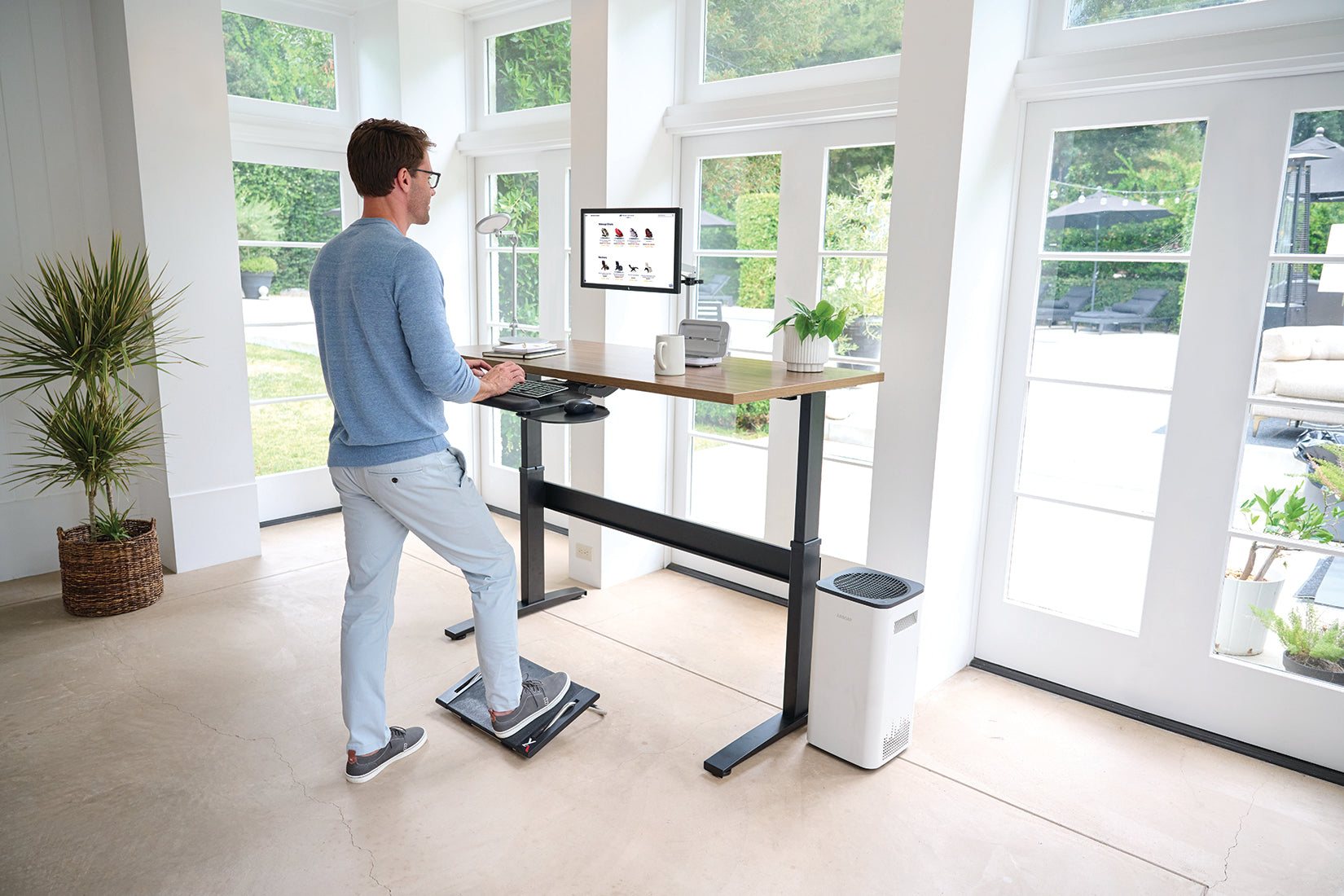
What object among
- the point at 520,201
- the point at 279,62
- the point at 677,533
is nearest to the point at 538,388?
the point at 677,533

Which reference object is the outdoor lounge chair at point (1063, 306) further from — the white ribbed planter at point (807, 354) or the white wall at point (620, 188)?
the white wall at point (620, 188)

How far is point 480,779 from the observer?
2506 mm

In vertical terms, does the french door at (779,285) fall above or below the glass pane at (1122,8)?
below

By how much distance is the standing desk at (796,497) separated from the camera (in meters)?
2.51

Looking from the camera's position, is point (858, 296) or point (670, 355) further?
point (858, 296)

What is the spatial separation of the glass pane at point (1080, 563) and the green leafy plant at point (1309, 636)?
0.37 m

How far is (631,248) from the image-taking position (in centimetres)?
329

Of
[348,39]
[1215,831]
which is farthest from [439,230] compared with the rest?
[1215,831]

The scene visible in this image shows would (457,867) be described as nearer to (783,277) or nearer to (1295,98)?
(783,277)

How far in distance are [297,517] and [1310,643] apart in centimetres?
472

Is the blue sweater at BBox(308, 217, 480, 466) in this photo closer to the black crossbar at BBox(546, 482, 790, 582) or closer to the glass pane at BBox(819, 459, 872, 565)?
the black crossbar at BBox(546, 482, 790, 582)

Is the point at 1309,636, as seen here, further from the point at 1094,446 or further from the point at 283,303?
the point at 283,303

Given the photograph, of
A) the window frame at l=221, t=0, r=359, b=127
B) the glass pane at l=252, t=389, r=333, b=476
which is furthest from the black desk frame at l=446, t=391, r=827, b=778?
the window frame at l=221, t=0, r=359, b=127

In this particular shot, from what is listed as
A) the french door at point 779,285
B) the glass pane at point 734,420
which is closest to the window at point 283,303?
the french door at point 779,285
